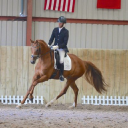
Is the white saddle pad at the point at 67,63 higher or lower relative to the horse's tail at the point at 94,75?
higher

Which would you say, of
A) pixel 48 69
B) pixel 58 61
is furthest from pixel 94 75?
pixel 48 69

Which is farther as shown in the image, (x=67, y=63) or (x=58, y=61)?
(x=67, y=63)

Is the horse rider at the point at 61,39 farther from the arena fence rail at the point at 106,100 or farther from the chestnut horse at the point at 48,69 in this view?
the arena fence rail at the point at 106,100

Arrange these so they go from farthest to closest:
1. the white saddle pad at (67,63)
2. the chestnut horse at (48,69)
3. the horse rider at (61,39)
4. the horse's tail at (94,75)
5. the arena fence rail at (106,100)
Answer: the arena fence rail at (106,100), the horse's tail at (94,75), the white saddle pad at (67,63), the horse rider at (61,39), the chestnut horse at (48,69)

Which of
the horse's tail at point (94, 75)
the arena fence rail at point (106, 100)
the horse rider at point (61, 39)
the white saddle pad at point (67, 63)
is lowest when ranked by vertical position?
the arena fence rail at point (106, 100)

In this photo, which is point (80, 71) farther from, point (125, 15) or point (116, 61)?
point (125, 15)

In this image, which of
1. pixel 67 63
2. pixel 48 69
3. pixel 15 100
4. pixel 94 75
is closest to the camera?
pixel 48 69

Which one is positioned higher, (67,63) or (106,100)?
(67,63)

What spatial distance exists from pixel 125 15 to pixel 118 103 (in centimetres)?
379

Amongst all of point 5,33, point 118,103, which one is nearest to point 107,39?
point 118,103

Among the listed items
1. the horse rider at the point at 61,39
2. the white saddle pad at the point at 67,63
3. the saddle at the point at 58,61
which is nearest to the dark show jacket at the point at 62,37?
the horse rider at the point at 61,39

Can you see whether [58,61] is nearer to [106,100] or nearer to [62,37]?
[62,37]

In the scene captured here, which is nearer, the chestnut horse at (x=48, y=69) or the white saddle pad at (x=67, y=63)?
the chestnut horse at (x=48, y=69)

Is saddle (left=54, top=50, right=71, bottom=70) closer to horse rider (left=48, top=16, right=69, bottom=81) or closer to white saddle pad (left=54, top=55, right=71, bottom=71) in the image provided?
white saddle pad (left=54, top=55, right=71, bottom=71)
